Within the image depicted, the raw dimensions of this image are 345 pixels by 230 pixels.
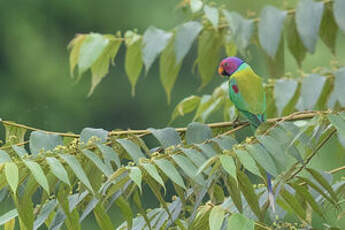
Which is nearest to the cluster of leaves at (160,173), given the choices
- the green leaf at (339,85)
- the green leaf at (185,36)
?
the green leaf at (339,85)

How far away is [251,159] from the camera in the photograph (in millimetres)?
1400

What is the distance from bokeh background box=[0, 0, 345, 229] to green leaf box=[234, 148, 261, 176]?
597 centimetres

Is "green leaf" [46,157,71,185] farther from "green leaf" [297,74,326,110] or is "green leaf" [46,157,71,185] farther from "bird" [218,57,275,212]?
"green leaf" [297,74,326,110]

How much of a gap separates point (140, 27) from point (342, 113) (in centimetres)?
667

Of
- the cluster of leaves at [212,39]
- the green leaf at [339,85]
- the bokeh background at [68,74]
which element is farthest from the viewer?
the bokeh background at [68,74]

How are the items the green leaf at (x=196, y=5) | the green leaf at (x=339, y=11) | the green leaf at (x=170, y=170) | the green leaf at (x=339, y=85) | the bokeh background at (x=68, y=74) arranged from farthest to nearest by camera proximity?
the bokeh background at (x=68, y=74) → the green leaf at (x=196, y=5) → the green leaf at (x=339, y=11) → the green leaf at (x=339, y=85) → the green leaf at (x=170, y=170)

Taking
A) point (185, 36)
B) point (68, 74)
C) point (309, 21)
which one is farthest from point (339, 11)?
point (68, 74)

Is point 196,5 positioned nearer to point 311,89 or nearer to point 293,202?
point 311,89

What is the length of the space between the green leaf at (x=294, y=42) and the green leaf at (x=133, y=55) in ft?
1.39

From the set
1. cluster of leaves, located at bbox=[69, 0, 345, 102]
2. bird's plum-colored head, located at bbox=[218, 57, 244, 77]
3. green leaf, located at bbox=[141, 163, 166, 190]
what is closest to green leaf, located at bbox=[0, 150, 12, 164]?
green leaf, located at bbox=[141, 163, 166, 190]

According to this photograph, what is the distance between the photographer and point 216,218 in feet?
4.45

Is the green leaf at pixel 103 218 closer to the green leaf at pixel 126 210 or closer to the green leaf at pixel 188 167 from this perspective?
the green leaf at pixel 126 210

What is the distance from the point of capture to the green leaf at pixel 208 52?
225 centimetres

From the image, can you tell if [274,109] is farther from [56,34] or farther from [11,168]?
[56,34]
